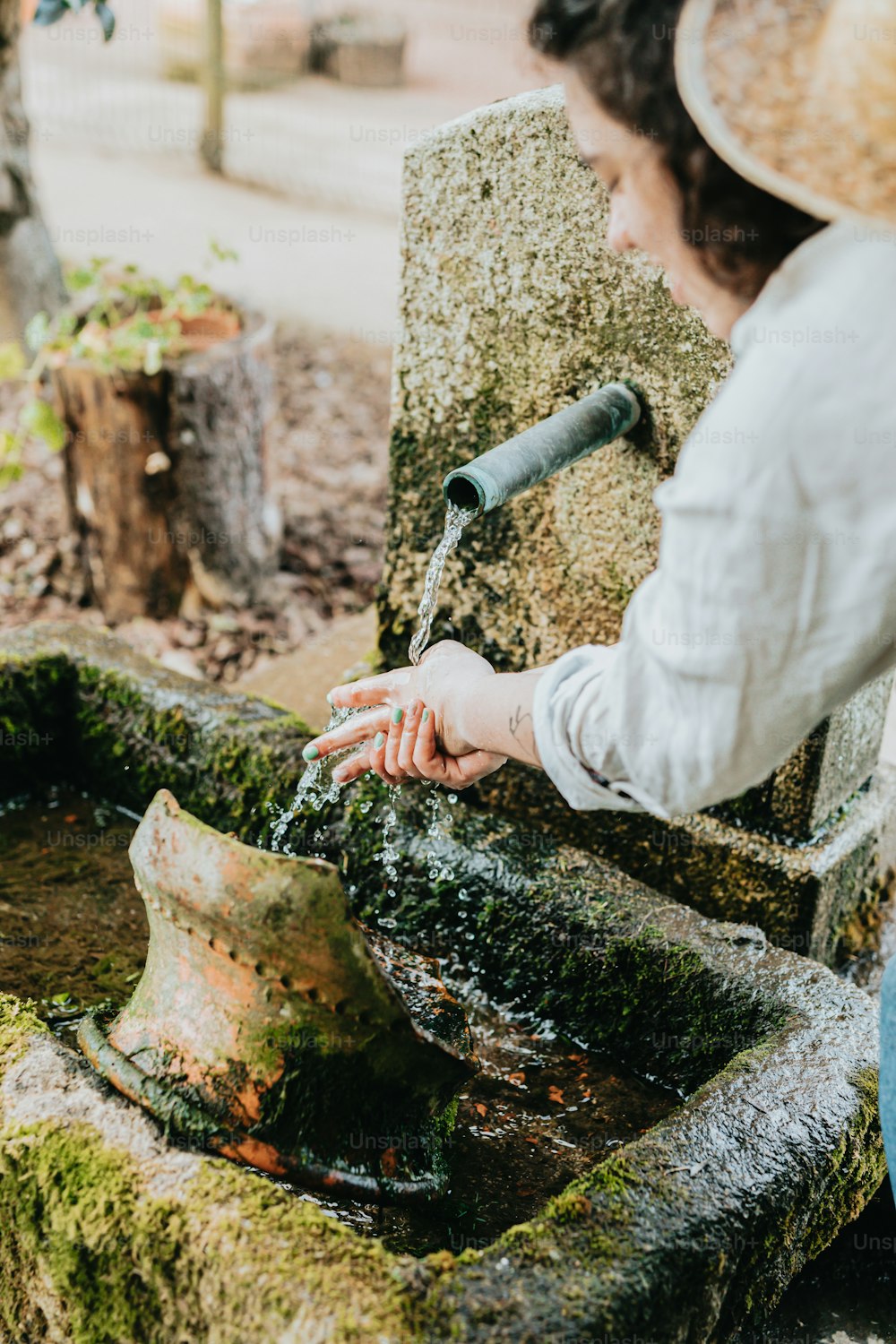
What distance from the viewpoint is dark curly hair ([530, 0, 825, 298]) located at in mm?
1041

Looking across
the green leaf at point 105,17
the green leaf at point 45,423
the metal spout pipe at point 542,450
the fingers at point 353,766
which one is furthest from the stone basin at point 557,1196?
the green leaf at point 45,423

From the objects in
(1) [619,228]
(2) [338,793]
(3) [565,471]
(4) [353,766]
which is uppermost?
(1) [619,228]

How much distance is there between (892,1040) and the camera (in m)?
1.25

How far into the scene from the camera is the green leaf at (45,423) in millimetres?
3508

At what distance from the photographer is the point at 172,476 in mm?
3633

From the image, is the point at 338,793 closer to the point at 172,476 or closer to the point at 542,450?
the point at 542,450

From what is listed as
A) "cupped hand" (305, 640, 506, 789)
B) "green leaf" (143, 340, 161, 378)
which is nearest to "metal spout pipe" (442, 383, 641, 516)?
"cupped hand" (305, 640, 506, 789)

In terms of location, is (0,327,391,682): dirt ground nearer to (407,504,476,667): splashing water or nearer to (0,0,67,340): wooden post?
(0,0,67,340): wooden post

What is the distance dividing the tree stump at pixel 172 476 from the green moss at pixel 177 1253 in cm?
245

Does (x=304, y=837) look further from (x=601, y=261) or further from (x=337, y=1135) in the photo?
(x=601, y=261)

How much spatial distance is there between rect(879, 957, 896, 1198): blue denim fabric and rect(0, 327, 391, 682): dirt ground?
8.28ft

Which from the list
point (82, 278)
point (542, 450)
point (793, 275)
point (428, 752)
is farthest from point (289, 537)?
point (793, 275)

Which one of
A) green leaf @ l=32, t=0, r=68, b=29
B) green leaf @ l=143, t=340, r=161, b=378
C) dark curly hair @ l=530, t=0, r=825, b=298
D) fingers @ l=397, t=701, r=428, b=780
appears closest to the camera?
dark curly hair @ l=530, t=0, r=825, b=298

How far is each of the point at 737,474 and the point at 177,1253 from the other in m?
0.95
